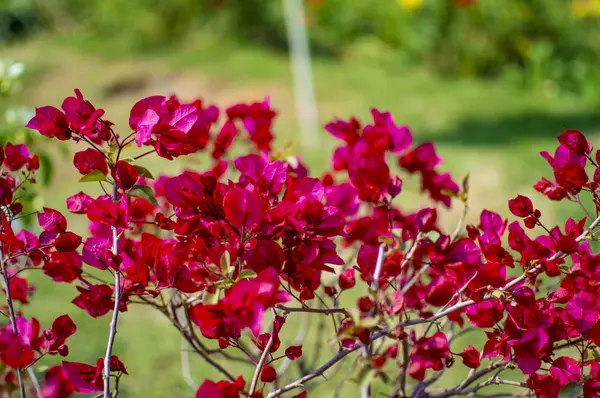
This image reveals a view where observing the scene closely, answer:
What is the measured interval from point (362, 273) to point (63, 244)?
35 centimetres

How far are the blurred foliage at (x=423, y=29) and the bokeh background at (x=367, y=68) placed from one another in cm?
1

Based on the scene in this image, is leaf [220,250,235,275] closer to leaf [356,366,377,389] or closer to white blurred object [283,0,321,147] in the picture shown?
leaf [356,366,377,389]

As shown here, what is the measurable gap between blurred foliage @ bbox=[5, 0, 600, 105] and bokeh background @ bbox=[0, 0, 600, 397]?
0.01 m

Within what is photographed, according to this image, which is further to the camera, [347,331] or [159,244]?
[159,244]

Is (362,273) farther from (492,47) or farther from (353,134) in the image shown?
(492,47)

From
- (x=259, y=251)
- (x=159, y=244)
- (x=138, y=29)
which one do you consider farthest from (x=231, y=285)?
(x=138, y=29)

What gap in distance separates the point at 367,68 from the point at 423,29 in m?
0.61

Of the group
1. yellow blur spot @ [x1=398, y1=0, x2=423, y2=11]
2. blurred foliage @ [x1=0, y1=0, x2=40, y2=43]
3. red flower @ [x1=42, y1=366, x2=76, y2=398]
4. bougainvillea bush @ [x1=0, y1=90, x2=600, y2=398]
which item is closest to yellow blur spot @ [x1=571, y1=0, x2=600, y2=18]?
yellow blur spot @ [x1=398, y1=0, x2=423, y2=11]

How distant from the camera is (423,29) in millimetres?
7016

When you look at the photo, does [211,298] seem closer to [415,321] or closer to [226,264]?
[226,264]

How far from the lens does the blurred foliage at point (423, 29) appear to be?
6.59m

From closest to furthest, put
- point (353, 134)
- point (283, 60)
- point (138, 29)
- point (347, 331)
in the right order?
point (347, 331), point (353, 134), point (283, 60), point (138, 29)

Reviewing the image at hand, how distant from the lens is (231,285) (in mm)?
791

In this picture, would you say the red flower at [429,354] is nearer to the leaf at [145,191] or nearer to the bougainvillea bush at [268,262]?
the bougainvillea bush at [268,262]
